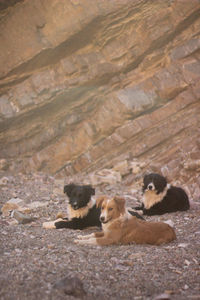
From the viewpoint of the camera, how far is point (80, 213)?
680cm

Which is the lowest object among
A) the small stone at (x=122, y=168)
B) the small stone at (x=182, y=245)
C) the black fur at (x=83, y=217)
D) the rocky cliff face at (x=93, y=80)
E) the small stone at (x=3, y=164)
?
the small stone at (x=182, y=245)

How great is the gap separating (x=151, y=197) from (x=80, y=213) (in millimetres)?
2425

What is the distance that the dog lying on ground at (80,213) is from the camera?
22.1 feet

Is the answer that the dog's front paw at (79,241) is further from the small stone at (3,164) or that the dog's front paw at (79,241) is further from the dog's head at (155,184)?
the small stone at (3,164)

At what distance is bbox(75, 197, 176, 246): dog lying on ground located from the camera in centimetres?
541

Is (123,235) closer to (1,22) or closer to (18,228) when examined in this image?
(18,228)

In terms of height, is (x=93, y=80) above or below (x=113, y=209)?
above

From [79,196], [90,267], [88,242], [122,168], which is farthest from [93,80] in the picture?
[90,267]

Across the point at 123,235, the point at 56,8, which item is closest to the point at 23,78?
the point at 56,8

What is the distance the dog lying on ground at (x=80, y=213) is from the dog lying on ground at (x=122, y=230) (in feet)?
3.81

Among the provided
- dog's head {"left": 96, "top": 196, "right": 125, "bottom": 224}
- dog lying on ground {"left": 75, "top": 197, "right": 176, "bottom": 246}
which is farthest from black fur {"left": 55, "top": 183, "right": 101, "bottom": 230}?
dog's head {"left": 96, "top": 196, "right": 125, "bottom": 224}

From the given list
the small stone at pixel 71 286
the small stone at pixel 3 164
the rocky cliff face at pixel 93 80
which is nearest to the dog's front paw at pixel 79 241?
the small stone at pixel 71 286

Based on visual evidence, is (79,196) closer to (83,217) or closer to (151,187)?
(83,217)

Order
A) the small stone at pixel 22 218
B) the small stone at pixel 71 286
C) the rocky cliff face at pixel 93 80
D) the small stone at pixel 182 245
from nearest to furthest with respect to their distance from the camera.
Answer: the small stone at pixel 71 286
the small stone at pixel 182 245
the small stone at pixel 22 218
the rocky cliff face at pixel 93 80
